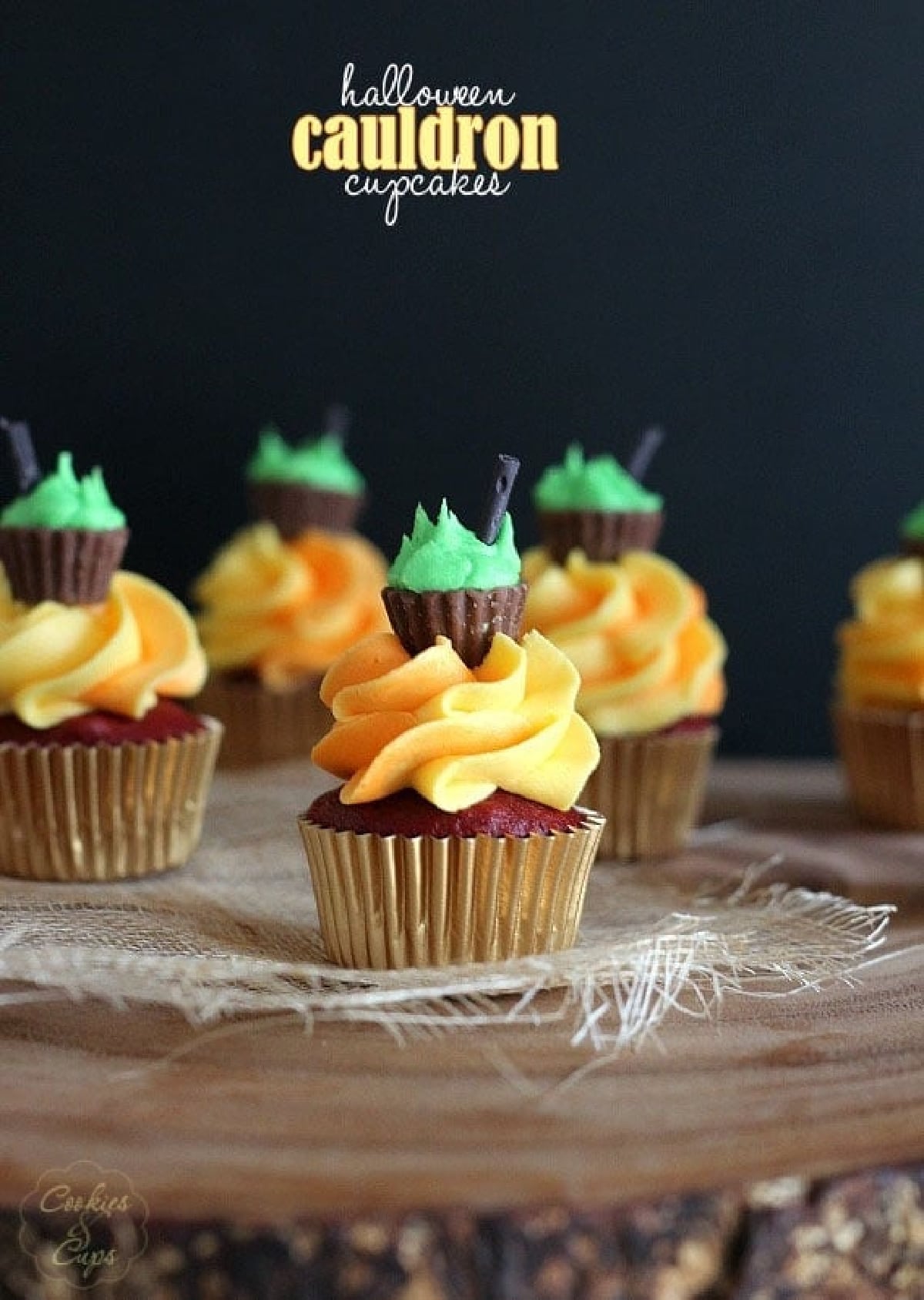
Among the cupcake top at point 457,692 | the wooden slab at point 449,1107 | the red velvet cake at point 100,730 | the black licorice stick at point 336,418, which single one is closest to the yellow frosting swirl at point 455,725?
the cupcake top at point 457,692

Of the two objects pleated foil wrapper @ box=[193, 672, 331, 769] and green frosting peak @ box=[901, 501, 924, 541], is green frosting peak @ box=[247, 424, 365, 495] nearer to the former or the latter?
pleated foil wrapper @ box=[193, 672, 331, 769]

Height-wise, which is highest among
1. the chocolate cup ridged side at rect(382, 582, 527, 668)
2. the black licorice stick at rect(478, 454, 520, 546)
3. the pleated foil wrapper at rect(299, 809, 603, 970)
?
the black licorice stick at rect(478, 454, 520, 546)

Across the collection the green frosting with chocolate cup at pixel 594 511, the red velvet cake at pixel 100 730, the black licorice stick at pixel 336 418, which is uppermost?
the black licorice stick at pixel 336 418

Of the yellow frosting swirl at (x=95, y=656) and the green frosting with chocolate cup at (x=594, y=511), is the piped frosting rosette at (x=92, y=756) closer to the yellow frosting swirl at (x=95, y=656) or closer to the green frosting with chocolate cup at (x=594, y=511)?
the yellow frosting swirl at (x=95, y=656)

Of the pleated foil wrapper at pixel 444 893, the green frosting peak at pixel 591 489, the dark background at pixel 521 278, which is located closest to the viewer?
the pleated foil wrapper at pixel 444 893

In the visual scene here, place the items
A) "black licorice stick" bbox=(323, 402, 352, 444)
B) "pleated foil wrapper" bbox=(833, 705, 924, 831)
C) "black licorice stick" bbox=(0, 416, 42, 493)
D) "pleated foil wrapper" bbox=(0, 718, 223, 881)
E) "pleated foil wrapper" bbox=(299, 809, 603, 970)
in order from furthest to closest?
"black licorice stick" bbox=(323, 402, 352, 444) → "pleated foil wrapper" bbox=(833, 705, 924, 831) → "black licorice stick" bbox=(0, 416, 42, 493) → "pleated foil wrapper" bbox=(0, 718, 223, 881) → "pleated foil wrapper" bbox=(299, 809, 603, 970)

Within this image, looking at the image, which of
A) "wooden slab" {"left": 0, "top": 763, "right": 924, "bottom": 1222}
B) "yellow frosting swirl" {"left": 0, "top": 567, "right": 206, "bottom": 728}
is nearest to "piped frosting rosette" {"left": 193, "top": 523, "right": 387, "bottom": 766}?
"yellow frosting swirl" {"left": 0, "top": 567, "right": 206, "bottom": 728}
